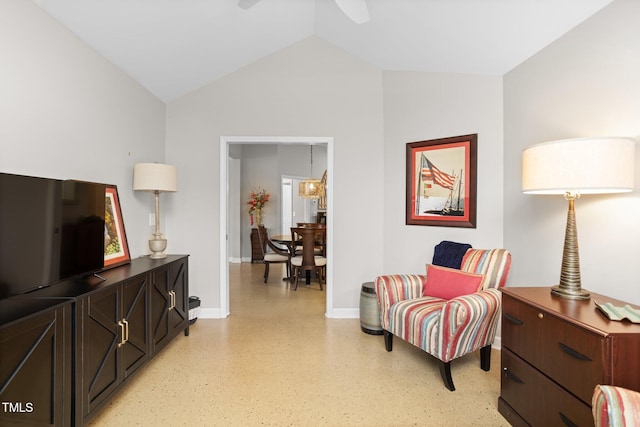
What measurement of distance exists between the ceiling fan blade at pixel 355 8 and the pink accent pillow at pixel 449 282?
80.4 inches

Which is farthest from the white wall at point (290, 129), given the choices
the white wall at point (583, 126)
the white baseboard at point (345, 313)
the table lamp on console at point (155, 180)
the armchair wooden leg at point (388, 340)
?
the white wall at point (583, 126)

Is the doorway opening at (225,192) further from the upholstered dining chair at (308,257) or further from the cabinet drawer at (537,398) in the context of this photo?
the cabinet drawer at (537,398)

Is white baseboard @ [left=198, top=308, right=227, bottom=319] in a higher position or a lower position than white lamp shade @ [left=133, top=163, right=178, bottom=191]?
lower

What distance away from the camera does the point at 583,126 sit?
2.02 m

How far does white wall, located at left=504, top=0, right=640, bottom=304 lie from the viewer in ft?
5.74

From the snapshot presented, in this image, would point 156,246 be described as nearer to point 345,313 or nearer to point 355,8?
point 345,313

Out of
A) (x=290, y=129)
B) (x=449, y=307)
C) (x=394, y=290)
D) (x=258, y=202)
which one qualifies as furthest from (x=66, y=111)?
(x=258, y=202)

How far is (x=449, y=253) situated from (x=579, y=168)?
147 centimetres

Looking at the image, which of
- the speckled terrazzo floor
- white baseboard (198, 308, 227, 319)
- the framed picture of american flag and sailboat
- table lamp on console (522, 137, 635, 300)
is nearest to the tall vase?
white baseboard (198, 308, 227, 319)

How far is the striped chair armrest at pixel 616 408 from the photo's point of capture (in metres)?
1.01

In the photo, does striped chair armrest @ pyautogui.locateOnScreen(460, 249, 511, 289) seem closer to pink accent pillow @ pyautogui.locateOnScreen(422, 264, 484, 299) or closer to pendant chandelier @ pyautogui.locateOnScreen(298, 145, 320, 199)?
pink accent pillow @ pyautogui.locateOnScreen(422, 264, 484, 299)

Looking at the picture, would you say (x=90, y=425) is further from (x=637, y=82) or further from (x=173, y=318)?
(x=637, y=82)

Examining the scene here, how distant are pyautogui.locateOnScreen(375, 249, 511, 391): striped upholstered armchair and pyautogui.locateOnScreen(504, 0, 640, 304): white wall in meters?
0.34

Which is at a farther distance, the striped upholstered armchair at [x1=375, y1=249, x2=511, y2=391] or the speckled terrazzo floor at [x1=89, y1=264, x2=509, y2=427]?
the striped upholstered armchair at [x1=375, y1=249, x2=511, y2=391]
